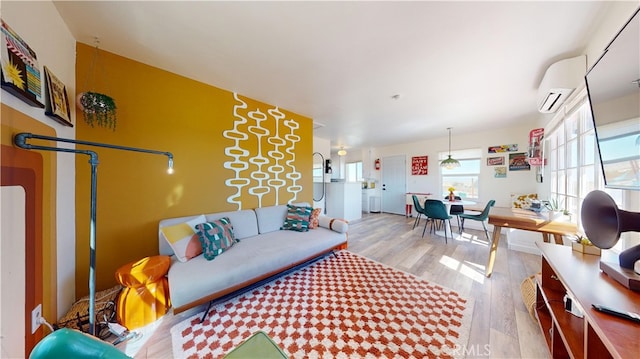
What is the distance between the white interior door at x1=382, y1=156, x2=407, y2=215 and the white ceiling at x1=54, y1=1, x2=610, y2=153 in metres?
3.36

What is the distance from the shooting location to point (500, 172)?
4.42 meters

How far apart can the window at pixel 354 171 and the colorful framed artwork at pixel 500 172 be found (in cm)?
364

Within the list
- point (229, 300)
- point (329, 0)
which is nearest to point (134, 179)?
point (229, 300)

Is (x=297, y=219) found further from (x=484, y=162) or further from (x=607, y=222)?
(x=484, y=162)

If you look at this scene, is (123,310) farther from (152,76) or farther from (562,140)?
(562,140)

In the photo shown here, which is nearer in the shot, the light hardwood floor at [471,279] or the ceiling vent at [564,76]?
the light hardwood floor at [471,279]

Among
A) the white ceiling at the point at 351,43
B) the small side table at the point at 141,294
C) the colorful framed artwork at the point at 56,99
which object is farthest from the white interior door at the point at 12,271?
the white ceiling at the point at 351,43

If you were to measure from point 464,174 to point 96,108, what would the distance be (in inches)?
259

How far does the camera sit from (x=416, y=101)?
2.85 metres

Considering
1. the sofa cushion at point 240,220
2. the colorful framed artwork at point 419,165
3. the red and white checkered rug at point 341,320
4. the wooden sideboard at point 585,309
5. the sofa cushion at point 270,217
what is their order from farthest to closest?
the colorful framed artwork at point 419,165
the sofa cushion at point 270,217
the sofa cushion at point 240,220
the red and white checkered rug at point 341,320
the wooden sideboard at point 585,309

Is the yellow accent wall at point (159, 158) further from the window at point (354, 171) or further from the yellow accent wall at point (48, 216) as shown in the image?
the window at point (354, 171)

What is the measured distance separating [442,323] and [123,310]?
2.50 m

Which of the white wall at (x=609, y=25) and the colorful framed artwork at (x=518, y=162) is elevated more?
the white wall at (x=609, y=25)

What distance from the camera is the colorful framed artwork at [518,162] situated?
4125mm
